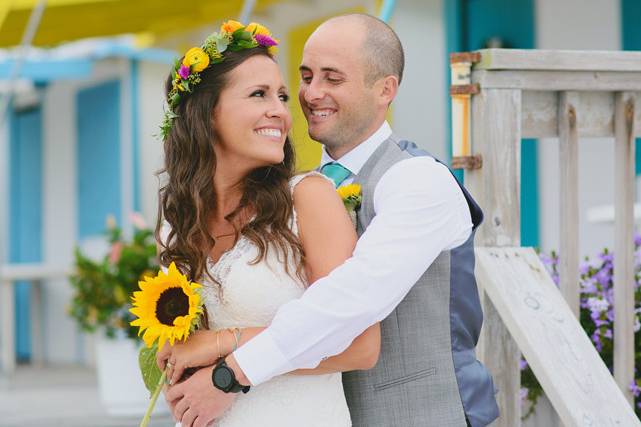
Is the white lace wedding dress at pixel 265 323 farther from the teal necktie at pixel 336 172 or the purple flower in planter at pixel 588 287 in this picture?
the purple flower in planter at pixel 588 287

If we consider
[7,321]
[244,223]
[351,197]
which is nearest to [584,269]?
[351,197]

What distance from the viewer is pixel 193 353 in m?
2.31

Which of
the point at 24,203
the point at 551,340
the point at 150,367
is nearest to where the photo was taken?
the point at 150,367

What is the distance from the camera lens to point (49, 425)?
6.50 meters

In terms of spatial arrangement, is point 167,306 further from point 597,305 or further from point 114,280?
point 114,280

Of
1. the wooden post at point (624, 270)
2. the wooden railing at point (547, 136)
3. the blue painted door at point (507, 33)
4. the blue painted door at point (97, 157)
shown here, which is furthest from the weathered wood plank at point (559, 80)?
the blue painted door at point (97, 157)

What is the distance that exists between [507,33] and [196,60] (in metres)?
4.46

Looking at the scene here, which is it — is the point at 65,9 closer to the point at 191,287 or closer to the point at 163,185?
the point at 163,185

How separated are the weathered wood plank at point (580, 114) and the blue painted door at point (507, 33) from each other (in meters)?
2.96

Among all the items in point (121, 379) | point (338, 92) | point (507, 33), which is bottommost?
point (121, 379)

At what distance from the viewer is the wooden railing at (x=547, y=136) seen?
314cm

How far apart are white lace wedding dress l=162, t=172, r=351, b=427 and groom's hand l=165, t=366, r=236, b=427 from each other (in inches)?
2.8

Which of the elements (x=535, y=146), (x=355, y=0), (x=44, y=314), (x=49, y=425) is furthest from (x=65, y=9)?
(x=44, y=314)

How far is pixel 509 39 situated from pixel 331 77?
13.6ft
